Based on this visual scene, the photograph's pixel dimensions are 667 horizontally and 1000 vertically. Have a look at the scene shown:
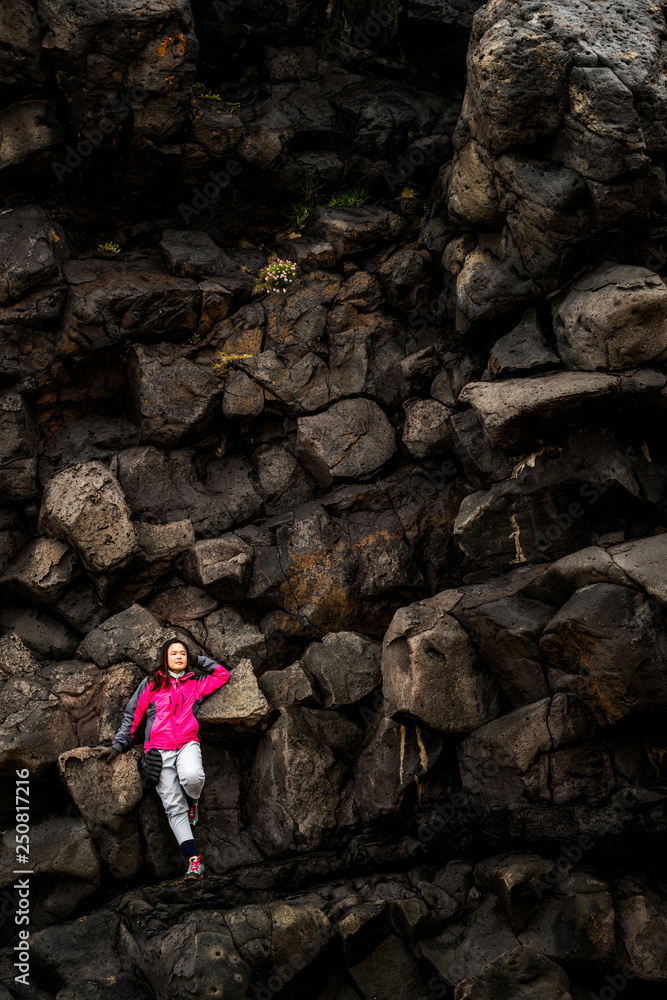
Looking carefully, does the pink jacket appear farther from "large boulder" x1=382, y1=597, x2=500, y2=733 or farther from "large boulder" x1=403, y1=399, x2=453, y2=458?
"large boulder" x1=403, y1=399, x2=453, y2=458

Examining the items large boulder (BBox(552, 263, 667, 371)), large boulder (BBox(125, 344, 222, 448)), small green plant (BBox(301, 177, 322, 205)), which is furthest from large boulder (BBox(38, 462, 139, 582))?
large boulder (BBox(552, 263, 667, 371))

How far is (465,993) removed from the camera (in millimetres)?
7949

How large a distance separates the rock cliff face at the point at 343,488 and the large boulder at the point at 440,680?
0.05m

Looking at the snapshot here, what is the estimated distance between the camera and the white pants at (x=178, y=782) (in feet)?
31.2

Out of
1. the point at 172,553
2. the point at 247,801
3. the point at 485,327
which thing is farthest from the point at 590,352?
the point at 247,801

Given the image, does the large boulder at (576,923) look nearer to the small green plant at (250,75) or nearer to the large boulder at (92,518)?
the large boulder at (92,518)

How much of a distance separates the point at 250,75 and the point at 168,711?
451 inches

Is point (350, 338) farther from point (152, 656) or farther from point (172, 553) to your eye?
point (152, 656)

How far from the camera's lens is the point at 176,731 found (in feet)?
32.1

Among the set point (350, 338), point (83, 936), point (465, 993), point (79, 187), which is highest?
point (79, 187)

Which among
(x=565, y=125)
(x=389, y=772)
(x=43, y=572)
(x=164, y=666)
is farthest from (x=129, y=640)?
(x=565, y=125)

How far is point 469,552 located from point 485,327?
359cm

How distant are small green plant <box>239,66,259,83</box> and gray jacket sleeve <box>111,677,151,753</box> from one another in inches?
438

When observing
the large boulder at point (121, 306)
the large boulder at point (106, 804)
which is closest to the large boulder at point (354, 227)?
the large boulder at point (121, 306)
